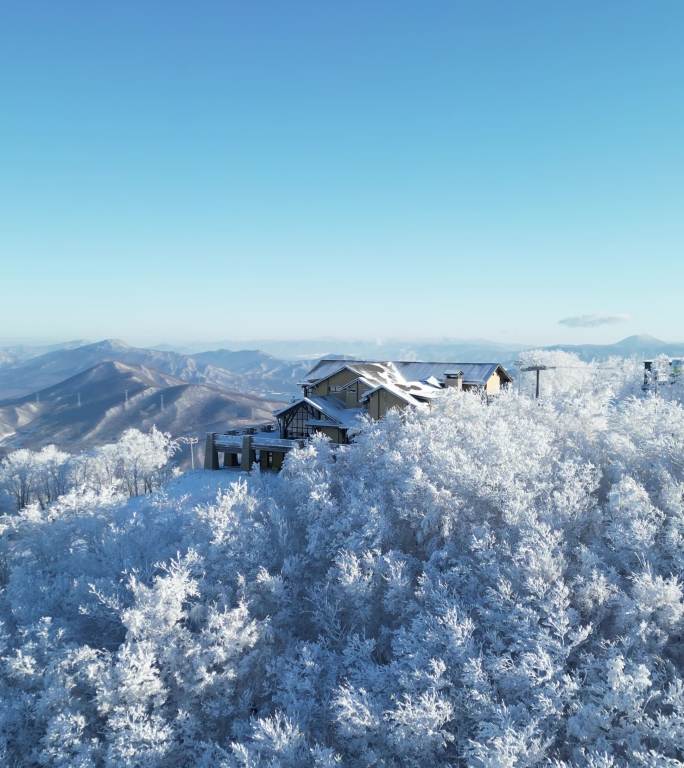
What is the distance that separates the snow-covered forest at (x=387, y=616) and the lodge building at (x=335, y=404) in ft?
18.7

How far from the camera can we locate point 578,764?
18.8 metres

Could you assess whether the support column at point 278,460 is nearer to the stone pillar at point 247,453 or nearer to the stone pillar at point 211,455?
the stone pillar at point 247,453

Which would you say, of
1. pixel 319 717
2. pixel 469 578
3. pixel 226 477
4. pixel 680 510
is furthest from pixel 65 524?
pixel 680 510

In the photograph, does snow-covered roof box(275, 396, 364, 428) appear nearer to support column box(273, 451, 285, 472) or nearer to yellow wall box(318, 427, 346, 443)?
yellow wall box(318, 427, 346, 443)

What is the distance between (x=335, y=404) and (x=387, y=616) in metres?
20.3

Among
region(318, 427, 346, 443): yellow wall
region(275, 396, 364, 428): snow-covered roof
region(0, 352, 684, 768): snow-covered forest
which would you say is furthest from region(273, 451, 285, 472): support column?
region(0, 352, 684, 768): snow-covered forest

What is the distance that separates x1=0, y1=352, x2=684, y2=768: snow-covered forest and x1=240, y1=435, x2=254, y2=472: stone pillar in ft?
31.0

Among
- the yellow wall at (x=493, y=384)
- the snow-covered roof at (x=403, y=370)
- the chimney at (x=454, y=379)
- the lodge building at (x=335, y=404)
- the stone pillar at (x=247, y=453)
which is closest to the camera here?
the lodge building at (x=335, y=404)

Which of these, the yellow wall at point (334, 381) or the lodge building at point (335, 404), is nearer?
the lodge building at point (335, 404)

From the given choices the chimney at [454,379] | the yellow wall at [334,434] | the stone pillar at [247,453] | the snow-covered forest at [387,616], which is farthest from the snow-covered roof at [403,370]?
the snow-covered forest at [387,616]

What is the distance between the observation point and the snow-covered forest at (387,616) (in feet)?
66.5

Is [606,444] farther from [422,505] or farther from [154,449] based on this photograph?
[154,449]

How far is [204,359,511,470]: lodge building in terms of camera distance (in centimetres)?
4100

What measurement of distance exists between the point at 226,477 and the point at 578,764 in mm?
30801
